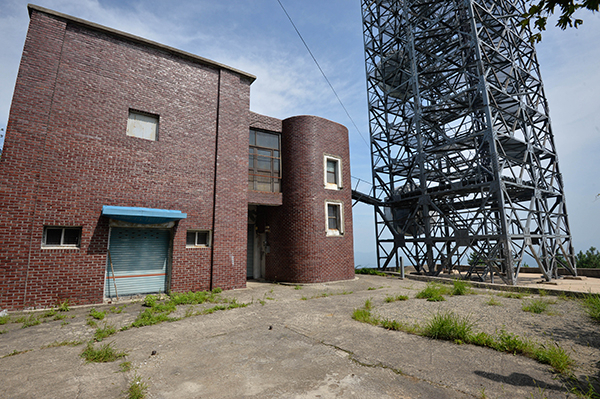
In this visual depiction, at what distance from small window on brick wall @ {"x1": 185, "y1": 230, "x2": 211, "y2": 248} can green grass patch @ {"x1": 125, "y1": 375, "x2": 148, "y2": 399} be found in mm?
7105

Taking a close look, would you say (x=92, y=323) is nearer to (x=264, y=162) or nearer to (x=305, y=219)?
(x=305, y=219)

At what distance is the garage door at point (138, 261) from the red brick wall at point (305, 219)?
217 inches

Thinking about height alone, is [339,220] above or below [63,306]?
above

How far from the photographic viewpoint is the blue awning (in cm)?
876

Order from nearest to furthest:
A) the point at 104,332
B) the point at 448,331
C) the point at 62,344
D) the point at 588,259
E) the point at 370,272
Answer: the point at 448,331 < the point at 62,344 < the point at 104,332 < the point at 370,272 < the point at 588,259

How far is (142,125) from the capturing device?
34.1ft

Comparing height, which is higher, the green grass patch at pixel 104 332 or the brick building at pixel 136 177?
the brick building at pixel 136 177

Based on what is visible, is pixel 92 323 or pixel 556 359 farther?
pixel 92 323

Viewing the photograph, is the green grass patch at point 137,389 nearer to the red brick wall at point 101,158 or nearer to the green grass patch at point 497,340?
the green grass patch at point 497,340

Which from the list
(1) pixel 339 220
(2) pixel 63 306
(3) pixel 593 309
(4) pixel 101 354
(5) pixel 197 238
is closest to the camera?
(4) pixel 101 354

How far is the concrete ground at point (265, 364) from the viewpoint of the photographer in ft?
11.6

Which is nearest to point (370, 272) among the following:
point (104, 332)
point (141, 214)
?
point (141, 214)

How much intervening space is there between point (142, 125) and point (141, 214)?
359 centimetres

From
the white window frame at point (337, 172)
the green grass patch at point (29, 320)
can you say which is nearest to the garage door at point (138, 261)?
the green grass patch at point (29, 320)
